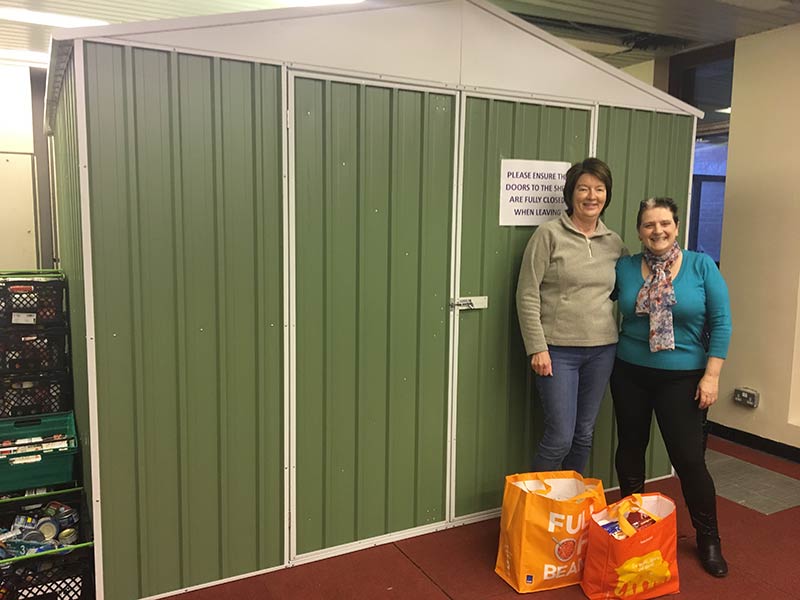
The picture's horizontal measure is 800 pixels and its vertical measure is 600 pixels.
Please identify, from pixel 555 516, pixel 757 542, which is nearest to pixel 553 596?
pixel 555 516

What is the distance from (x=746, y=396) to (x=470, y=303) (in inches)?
92.6

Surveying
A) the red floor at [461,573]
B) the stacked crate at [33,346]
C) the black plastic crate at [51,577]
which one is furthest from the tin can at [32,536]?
the stacked crate at [33,346]

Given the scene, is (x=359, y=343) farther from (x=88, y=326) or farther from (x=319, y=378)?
(x=88, y=326)

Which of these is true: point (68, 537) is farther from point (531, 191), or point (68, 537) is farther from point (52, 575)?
point (531, 191)

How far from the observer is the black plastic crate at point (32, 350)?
10.8ft

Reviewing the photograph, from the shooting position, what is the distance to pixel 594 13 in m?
3.91

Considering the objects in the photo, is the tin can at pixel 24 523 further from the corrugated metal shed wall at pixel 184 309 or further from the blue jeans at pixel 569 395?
the blue jeans at pixel 569 395

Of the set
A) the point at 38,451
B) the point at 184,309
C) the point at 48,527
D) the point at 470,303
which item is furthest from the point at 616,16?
the point at 48,527

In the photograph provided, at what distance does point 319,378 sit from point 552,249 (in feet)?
3.63

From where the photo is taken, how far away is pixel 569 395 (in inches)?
112

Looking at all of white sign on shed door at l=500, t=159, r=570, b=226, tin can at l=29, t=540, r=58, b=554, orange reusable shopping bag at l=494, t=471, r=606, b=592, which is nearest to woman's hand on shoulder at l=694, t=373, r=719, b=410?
orange reusable shopping bag at l=494, t=471, r=606, b=592

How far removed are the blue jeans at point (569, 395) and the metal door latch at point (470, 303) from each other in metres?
0.36

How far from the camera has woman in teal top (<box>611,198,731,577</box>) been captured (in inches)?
103

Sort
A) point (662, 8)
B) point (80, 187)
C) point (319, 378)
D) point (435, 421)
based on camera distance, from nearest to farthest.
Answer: point (80, 187) → point (319, 378) → point (435, 421) → point (662, 8)
